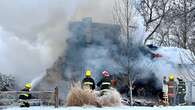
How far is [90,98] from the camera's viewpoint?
9.30m

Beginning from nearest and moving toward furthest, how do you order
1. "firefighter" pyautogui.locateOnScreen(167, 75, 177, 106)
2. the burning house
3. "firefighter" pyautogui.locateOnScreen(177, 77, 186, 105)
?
"firefighter" pyautogui.locateOnScreen(167, 75, 177, 106) < "firefighter" pyautogui.locateOnScreen(177, 77, 186, 105) < the burning house

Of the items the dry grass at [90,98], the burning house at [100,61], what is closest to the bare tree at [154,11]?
the burning house at [100,61]

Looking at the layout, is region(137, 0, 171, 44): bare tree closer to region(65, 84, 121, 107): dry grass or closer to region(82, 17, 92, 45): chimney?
region(82, 17, 92, 45): chimney

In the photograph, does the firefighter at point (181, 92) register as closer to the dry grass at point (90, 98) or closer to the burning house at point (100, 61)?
the burning house at point (100, 61)

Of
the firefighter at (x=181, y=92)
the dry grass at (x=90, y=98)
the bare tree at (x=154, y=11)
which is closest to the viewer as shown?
the dry grass at (x=90, y=98)

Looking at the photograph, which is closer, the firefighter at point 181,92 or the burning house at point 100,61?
the firefighter at point 181,92

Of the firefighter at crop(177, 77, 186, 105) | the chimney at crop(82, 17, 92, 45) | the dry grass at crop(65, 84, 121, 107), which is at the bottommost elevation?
the firefighter at crop(177, 77, 186, 105)

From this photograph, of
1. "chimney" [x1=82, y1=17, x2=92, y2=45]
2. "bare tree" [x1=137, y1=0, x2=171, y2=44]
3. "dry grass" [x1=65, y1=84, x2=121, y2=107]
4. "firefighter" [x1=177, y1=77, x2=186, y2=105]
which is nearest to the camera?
"dry grass" [x1=65, y1=84, x2=121, y2=107]

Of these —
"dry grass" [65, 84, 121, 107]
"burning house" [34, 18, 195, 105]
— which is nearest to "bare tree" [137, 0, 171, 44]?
"burning house" [34, 18, 195, 105]

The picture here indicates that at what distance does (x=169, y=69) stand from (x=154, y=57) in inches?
42.3

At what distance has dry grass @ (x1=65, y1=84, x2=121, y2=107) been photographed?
927 cm

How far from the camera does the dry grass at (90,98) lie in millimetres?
9266

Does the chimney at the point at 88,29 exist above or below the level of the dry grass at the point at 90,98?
above

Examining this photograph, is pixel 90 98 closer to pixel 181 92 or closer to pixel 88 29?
pixel 181 92
